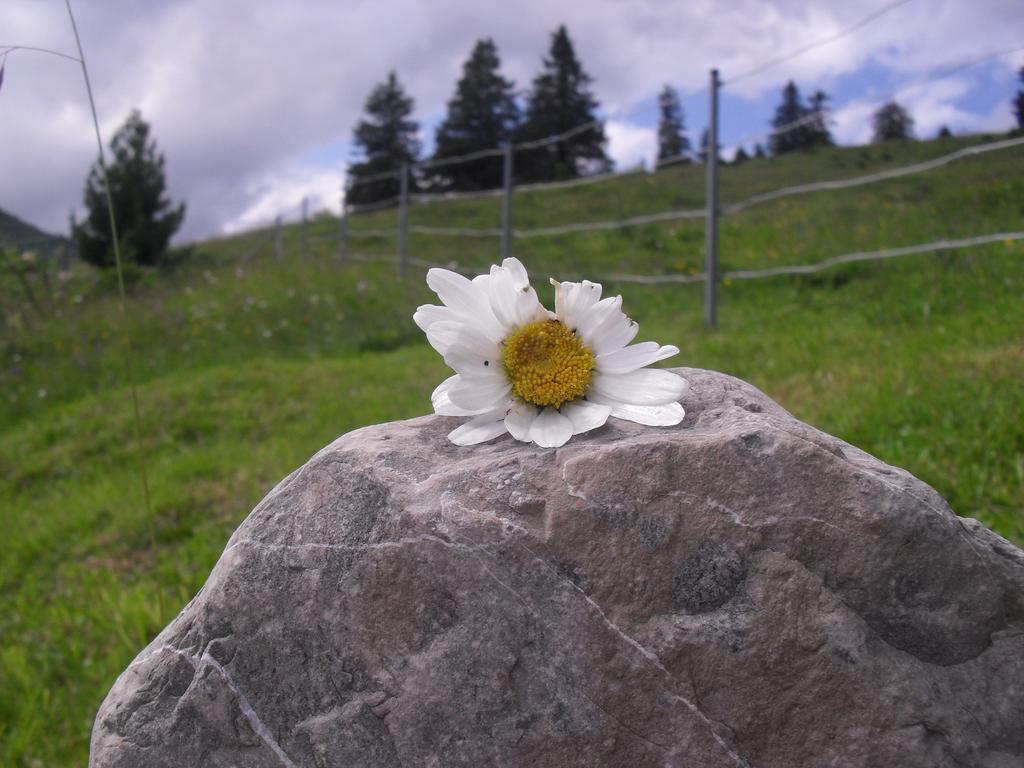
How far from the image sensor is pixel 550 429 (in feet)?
4.76

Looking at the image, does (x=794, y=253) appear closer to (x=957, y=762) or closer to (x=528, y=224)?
(x=528, y=224)

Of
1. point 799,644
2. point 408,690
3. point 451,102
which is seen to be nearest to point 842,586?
point 799,644

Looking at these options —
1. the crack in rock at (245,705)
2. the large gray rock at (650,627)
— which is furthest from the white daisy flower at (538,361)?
the crack in rock at (245,705)

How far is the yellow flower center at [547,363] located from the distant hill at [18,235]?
22.5ft

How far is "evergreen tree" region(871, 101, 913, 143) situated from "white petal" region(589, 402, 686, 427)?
5.53 metres

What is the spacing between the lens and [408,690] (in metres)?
1.31

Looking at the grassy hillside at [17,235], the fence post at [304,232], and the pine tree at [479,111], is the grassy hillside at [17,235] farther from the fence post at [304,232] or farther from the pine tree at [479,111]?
the pine tree at [479,111]

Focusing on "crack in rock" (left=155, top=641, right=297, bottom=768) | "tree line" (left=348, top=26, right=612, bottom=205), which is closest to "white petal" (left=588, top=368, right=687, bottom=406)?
"crack in rock" (left=155, top=641, right=297, bottom=768)

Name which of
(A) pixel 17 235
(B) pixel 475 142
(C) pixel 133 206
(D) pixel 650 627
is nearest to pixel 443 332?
(D) pixel 650 627

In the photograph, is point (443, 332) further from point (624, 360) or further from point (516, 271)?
point (624, 360)

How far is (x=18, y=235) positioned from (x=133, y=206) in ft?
15.6

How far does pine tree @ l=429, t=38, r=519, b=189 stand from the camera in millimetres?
26594

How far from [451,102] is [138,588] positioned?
25550mm

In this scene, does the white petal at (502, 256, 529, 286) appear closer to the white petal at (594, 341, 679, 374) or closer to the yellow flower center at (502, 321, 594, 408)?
the yellow flower center at (502, 321, 594, 408)
